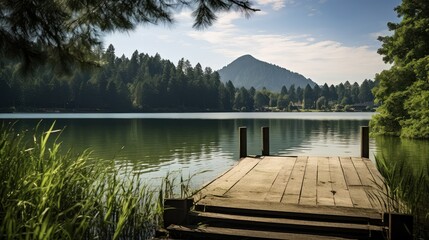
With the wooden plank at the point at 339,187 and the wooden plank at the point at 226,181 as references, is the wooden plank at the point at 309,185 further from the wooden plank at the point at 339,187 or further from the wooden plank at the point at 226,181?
the wooden plank at the point at 226,181

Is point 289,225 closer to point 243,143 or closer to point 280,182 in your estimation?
point 280,182

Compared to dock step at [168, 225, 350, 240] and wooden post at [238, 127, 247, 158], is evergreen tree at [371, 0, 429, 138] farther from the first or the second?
dock step at [168, 225, 350, 240]

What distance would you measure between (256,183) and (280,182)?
0.50 meters

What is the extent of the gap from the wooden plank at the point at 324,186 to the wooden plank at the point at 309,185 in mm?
84

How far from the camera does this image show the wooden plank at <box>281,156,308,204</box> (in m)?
5.92

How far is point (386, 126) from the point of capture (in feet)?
97.9

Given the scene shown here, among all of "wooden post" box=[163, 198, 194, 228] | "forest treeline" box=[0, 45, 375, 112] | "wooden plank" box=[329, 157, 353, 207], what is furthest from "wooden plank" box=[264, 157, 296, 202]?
"forest treeline" box=[0, 45, 375, 112]

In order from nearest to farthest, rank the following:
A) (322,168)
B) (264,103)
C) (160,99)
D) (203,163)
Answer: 1. (322,168)
2. (203,163)
3. (160,99)
4. (264,103)

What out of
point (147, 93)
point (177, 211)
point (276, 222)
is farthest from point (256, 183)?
point (147, 93)

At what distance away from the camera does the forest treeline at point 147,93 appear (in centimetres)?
10294

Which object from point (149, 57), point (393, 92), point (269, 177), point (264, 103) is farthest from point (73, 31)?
point (264, 103)

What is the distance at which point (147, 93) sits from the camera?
415 feet

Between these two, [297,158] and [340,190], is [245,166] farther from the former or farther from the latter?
[340,190]

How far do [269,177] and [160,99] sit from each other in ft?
404
